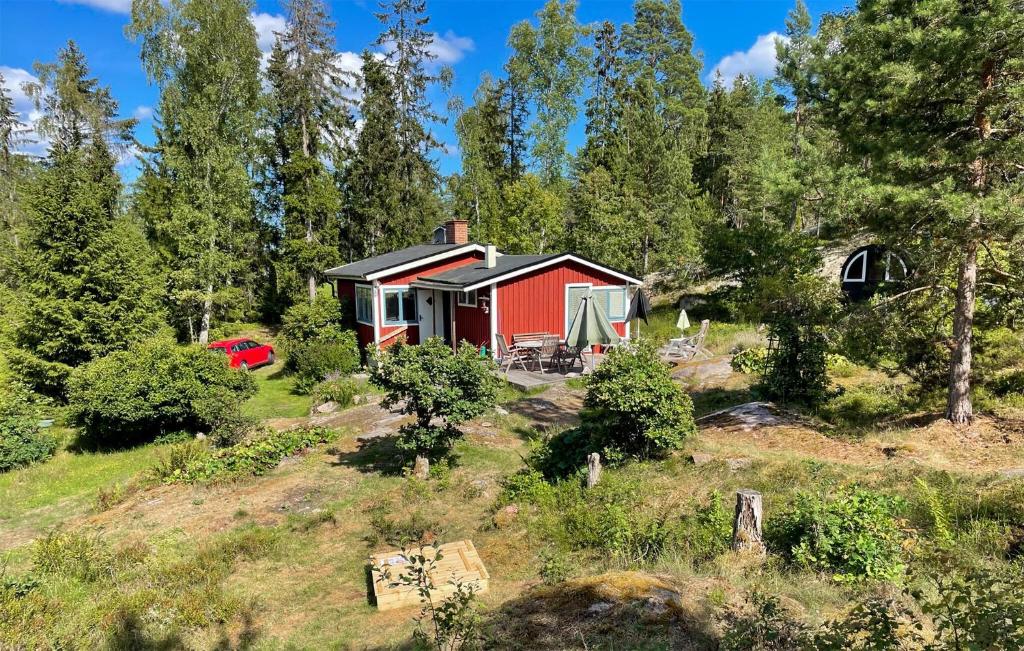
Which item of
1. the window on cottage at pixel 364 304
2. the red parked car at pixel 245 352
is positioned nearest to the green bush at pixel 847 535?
the window on cottage at pixel 364 304

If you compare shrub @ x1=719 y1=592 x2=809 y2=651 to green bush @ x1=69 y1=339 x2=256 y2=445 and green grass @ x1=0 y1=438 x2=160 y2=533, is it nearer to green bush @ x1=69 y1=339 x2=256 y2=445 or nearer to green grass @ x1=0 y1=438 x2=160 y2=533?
green grass @ x1=0 y1=438 x2=160 y2=533

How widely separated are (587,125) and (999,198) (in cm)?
2858

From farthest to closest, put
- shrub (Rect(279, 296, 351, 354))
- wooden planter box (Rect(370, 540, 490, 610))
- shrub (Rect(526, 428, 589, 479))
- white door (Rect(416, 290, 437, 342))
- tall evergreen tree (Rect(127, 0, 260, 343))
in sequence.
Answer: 1. tall evergreen tree (Rect(127, 0, 260, 343))
2. shrub (Rect(279, 296, 351, 354))
3. white door (Rect(416, 290, 437, 342))
4. shrub (Rect(526, 428, 589, 479))
5. wooden planter box (Rect(370, 540, 490, 610))

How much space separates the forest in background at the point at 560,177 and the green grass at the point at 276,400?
14.3ft

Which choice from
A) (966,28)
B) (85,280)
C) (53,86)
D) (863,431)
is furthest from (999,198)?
(53,86)

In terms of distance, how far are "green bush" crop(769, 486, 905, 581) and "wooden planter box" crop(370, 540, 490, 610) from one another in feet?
11.5

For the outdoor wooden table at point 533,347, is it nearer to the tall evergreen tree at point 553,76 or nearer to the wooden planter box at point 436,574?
the wooden planter box at point 436,574

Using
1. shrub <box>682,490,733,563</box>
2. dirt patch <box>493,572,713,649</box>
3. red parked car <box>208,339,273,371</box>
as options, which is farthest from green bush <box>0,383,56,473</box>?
shrub <box>682,490,733,563</box>

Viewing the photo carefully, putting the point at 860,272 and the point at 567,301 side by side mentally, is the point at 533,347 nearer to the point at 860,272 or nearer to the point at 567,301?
the point at 567,301

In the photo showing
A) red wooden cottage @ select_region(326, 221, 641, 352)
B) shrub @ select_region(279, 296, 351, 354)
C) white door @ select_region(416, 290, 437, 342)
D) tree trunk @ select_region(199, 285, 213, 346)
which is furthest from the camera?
tree trunk @ select_region(199, 285, 213, 346)

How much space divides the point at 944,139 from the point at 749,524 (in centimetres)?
734

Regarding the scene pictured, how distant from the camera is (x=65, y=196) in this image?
18.3 metres

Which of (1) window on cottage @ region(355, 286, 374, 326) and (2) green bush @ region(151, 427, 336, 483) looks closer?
(2) green bush @ region(151, 427, 336, 483)

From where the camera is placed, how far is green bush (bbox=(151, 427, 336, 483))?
11.6 meters
